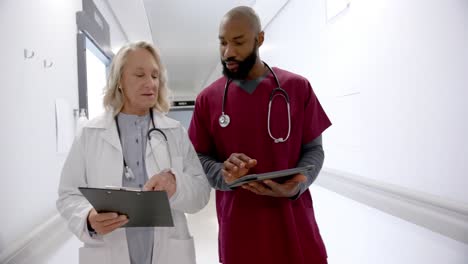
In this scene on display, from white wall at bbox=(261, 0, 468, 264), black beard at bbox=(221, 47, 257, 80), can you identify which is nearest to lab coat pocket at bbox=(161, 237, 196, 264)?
black beard at bbox=(221, 47, 257, 80)

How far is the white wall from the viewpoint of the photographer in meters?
1.29

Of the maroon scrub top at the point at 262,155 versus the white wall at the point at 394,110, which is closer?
the maroon scrub top at the point at 262,155

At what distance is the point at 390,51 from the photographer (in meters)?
1.66

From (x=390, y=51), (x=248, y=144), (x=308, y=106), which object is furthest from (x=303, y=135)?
(x=390, y=51)

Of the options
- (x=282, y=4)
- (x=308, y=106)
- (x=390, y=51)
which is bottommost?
(x=308, y=106)

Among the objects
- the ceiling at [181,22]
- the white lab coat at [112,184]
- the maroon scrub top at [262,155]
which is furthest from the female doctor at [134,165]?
the ceiling at [181,22]

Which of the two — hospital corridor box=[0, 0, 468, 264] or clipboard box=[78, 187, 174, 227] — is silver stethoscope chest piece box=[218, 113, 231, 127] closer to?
hospital corridor box=[0, 0, 468, 264]

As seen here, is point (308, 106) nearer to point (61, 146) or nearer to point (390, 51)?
point (390, 51)

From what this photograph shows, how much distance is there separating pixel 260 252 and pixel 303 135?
48 cm

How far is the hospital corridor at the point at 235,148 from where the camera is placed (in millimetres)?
1066

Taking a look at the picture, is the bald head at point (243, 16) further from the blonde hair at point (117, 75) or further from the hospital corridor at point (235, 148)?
the blonde hair at point (117, 75)

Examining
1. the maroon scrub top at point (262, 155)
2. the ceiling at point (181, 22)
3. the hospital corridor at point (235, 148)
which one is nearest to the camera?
the hospital corridor at point (235, 148)

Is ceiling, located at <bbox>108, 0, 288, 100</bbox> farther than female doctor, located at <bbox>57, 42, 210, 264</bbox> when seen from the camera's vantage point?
Yes

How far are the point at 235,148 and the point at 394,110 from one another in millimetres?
911
